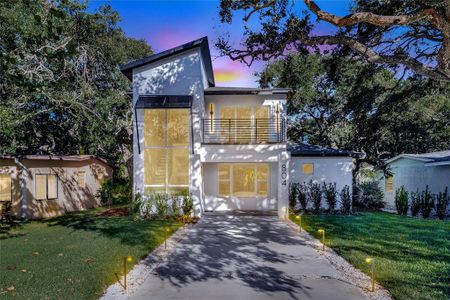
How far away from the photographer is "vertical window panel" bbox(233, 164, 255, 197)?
1878 centimetres

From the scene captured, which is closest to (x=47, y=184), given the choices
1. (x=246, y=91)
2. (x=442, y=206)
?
(x=246, y=91)

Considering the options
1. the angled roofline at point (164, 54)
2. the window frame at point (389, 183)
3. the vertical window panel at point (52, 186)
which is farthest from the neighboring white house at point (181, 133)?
the window frame at point (389, 183)

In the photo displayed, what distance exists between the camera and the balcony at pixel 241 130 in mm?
17672

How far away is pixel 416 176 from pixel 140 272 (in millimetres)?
20845

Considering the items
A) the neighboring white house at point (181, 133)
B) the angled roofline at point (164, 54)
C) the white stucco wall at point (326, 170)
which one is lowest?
the white stucco wall at point (326, 170)

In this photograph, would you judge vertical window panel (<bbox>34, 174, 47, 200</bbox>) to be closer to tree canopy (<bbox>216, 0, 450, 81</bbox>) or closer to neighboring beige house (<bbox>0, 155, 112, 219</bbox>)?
neighboring beige house (<bbox>0, 155, 112, 219</bbox>)

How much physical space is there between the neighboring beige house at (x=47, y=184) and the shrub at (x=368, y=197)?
54.3 ft

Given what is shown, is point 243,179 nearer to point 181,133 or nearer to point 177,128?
point 181,133

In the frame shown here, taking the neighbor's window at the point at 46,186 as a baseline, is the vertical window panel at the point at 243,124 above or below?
above

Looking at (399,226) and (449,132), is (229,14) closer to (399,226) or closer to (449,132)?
(399,226)

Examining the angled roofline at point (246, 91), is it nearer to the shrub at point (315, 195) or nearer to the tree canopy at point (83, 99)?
the shrub at point (315, 195)

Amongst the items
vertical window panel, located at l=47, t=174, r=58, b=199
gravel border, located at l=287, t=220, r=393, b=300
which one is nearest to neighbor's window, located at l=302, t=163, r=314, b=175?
gravel border, located at l=287, t=220, r=393, b=300

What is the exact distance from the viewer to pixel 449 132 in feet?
93.4

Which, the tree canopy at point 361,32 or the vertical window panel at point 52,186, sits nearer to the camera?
the tree canopy at point 361,32
